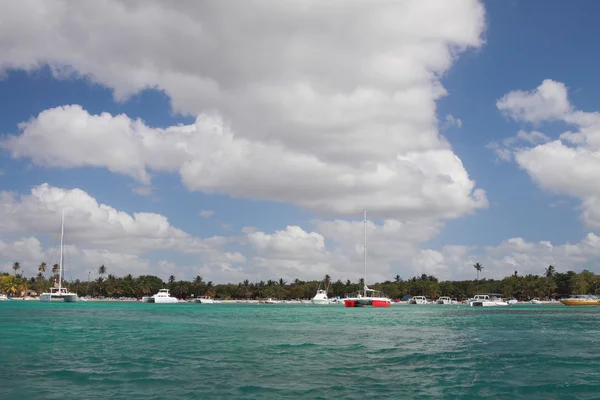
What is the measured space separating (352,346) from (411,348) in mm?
4755

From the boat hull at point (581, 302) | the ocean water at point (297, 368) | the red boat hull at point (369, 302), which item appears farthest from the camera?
the boat hull at point (581, 302)

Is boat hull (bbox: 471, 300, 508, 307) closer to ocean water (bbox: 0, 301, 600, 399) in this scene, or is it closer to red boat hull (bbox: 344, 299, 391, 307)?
red boat hull (bbox: 344, 299, 391, 307)

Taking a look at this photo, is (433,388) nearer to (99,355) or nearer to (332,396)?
(332,396)

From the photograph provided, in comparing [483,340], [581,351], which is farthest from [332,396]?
[483,340]

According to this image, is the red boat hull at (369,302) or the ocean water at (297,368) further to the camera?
the red boat hull at (369,302)

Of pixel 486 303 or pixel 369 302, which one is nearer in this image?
pixel 369 302

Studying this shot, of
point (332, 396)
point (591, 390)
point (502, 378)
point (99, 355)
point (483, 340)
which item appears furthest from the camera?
point (483, 340)

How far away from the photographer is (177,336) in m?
51.4

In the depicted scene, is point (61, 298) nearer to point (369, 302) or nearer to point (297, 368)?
point (369, 302)

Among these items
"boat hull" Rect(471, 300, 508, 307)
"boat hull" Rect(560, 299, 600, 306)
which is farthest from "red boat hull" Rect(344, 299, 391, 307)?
"boat hull" Rect(560, 299, 600, 306)

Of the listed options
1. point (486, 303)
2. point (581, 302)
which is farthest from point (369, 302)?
point (581, 302)

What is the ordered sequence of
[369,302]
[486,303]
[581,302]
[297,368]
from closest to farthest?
[297,368]
[369,302]
[581,302]
[486,303]

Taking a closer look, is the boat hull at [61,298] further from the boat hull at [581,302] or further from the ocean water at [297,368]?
the boat hull at [581,302]

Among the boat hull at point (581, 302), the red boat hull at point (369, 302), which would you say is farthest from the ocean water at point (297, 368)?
the boat hull at point (581, 302)
